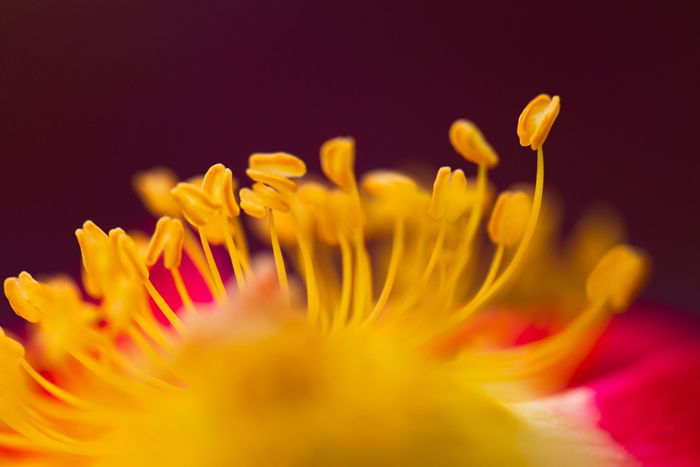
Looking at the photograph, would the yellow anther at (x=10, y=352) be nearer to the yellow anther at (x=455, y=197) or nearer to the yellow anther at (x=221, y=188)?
the yellow anther at (x=221, y=188)

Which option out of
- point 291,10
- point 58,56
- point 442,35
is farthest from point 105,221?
point 442,35

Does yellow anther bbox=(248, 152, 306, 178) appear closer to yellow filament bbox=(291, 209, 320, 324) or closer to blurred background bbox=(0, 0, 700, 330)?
yellow filament bbox=(291, 209, 320, 324)

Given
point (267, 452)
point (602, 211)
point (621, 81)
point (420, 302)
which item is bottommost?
point (267, 452)

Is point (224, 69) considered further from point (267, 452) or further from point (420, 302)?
point (267, 452)

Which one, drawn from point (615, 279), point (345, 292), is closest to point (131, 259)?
point (345, 292)

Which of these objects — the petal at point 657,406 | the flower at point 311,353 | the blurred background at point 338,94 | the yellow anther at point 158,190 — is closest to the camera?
the flower at point 311,353

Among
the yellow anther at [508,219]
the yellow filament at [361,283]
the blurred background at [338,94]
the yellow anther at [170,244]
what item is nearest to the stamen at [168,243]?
the yellow anther at [170,244]
